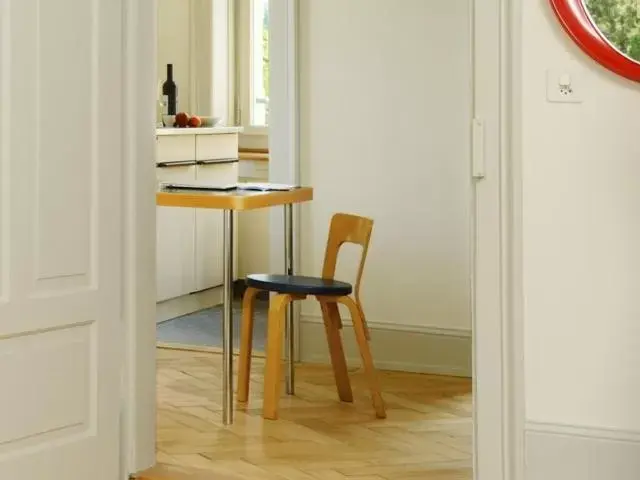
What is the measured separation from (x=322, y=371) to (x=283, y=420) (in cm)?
84

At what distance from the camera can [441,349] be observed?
4.72 meters

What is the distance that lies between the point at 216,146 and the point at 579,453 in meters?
3.81

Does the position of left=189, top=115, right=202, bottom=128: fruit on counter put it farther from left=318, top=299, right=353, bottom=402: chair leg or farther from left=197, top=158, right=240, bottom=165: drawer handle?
left=318, top=299, right=353, bottom=402: chair leg

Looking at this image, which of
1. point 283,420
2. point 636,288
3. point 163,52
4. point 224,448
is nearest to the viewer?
point 636,288

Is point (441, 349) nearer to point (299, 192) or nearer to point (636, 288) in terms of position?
point (299, 192)

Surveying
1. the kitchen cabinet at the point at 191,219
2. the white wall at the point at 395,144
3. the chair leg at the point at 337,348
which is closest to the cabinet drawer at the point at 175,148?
the kitchen cabinet at the point at 191,219

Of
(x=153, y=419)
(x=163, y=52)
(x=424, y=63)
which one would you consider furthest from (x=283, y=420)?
(x=163, y=52)

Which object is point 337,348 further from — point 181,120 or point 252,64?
point 252,64

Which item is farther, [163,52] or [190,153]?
[163,52]

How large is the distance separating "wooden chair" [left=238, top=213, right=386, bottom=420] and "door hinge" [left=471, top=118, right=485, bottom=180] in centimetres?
128

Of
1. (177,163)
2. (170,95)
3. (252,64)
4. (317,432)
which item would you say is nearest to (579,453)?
(317,432)

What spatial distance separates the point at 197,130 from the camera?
5.93 metres

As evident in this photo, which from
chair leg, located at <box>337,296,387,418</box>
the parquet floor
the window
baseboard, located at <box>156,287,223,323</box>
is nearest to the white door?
the parquet floor

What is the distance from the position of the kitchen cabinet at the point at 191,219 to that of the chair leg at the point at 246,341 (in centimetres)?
157
